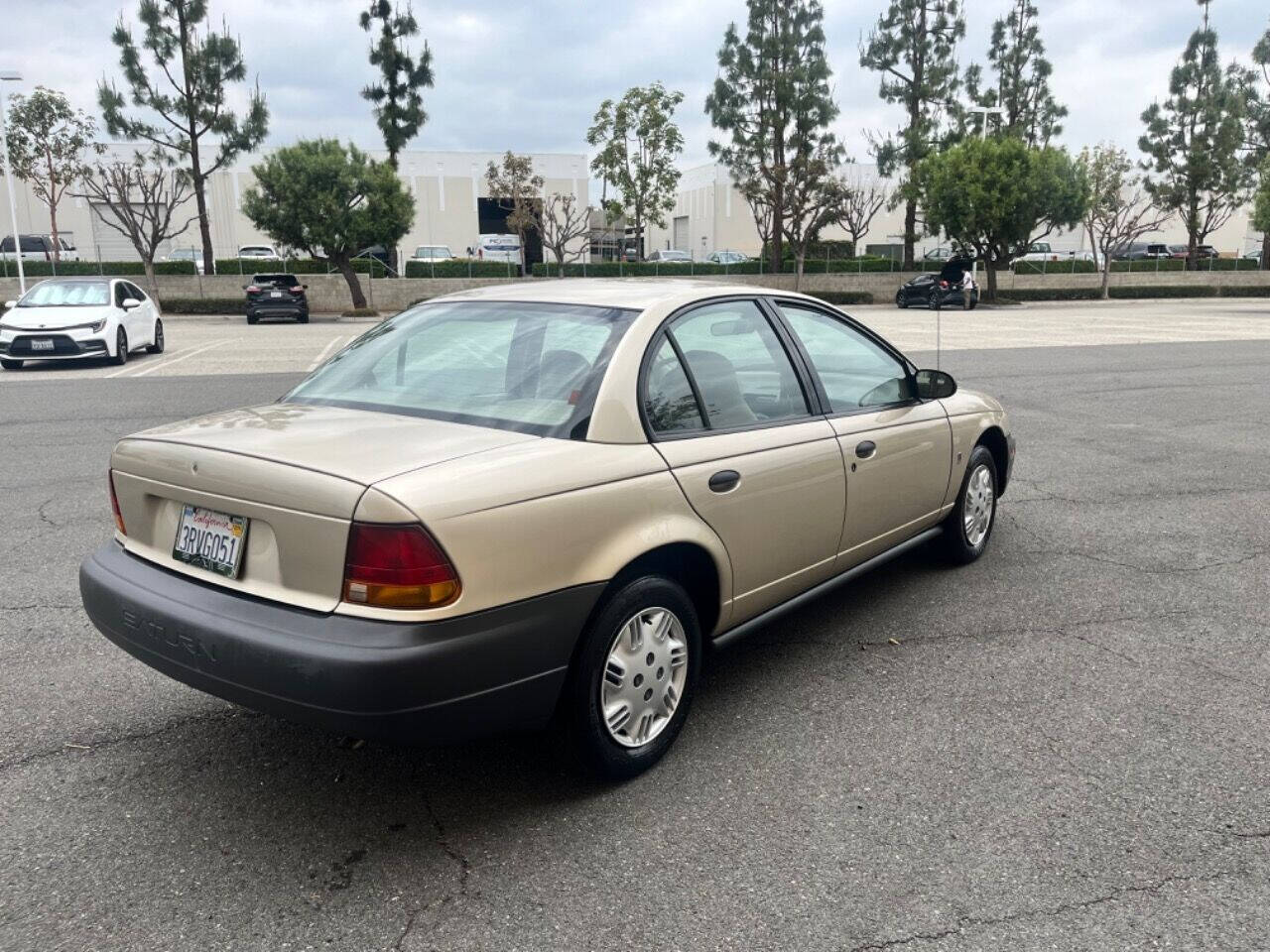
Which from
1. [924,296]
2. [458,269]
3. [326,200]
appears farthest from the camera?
[458,269]

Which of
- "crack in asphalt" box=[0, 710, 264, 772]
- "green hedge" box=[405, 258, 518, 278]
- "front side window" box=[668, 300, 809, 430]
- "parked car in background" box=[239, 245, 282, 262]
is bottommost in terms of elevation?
"crack in asphalt" box=[0, 710, 264, 772]

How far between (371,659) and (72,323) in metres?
16.3

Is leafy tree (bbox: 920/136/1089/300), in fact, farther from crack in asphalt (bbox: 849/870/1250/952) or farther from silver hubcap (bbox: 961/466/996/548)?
crack in asphalt (bbox: 849/870/1250/952)

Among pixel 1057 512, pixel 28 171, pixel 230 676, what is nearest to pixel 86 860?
pixel 230 676

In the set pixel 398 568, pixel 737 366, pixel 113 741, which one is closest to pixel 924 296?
pixel 737 366

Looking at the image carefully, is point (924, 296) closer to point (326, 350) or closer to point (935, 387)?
point (326, 350)

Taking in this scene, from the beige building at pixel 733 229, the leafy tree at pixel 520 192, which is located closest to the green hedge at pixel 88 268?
the leafy tree at pixel 520 192

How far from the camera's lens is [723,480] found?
11.0 ft

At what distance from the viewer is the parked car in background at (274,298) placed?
29.6 m

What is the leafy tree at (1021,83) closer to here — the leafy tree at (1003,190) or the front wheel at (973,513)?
the leafy tree at (1003,190)

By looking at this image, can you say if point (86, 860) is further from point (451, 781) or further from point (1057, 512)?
point (1057, 512)

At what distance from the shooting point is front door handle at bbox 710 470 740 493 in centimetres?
330

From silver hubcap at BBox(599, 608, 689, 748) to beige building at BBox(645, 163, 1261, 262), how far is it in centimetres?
6542

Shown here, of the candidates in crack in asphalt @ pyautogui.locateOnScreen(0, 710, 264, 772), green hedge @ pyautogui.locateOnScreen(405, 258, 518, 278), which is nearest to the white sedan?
crack in asphalt @ pyautogui.locateOnScreen(0, 710, 264, 772)
